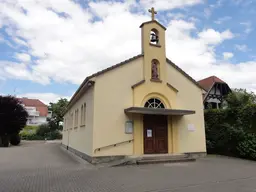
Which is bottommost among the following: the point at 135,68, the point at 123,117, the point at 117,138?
the point at 117,138

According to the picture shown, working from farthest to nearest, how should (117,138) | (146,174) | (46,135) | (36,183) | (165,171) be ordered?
1. (46,135)
2. (117,138)
3. (165,171)
4. (146,174)
5. (36,183)

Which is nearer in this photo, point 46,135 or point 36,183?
point 36,183

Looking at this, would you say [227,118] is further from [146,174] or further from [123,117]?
[146,174]

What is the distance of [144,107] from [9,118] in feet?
58.0

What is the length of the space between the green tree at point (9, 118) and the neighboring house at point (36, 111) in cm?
3601

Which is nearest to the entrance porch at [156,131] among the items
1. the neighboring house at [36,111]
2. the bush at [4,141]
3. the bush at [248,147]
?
the bush at [248,147]

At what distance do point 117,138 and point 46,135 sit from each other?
33833 mm

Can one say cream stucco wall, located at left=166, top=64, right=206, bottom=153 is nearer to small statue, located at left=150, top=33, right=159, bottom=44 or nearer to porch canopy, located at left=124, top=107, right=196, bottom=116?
porch canopy, located at left=124, top=107, right=196, bottom=116

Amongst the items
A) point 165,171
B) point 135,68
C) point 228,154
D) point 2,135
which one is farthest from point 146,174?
point 2,135

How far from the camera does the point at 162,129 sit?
1288cm

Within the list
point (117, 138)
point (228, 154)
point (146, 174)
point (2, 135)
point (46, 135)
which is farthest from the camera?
point (46, 135)

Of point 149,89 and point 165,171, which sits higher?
point 149,89

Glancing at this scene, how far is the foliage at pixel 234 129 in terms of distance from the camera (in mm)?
13255

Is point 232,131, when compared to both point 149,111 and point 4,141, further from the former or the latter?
point 4,141
